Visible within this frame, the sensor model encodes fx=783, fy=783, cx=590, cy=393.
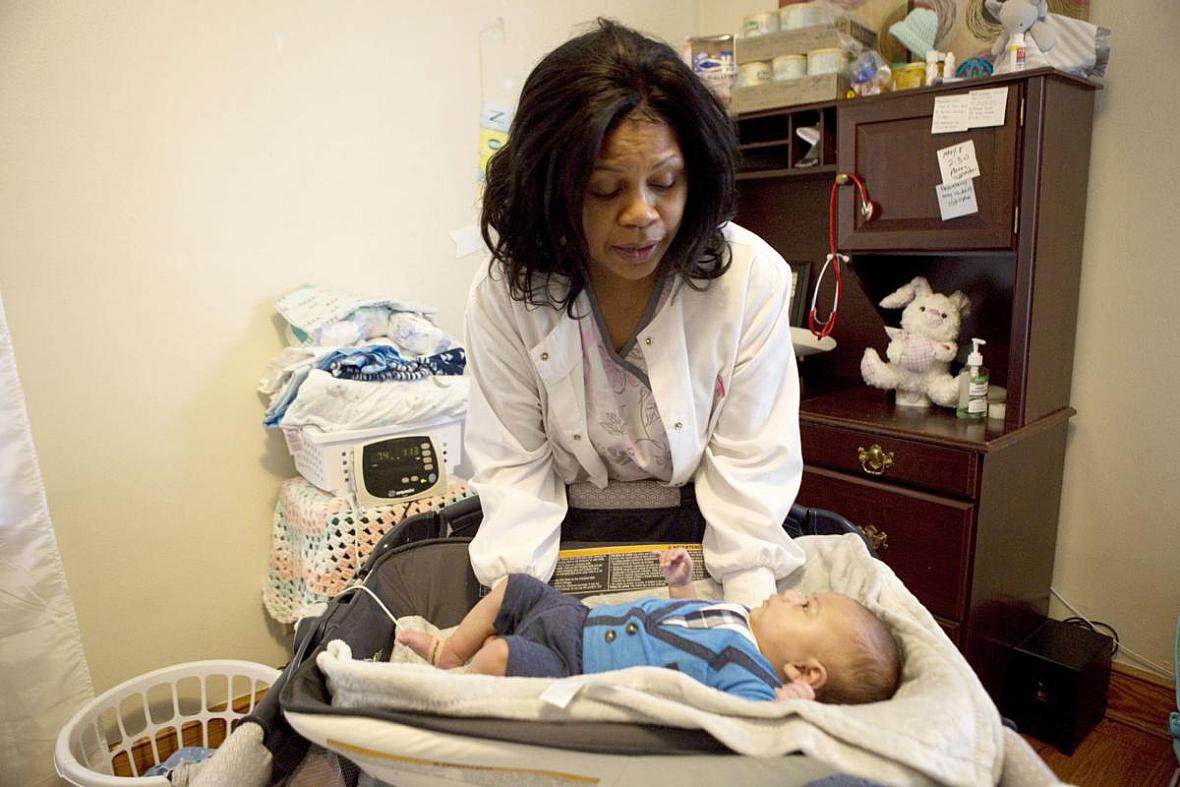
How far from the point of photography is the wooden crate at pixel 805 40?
6.36 ft

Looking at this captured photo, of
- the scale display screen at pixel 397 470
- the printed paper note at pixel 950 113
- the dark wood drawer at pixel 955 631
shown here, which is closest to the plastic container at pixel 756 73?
the printed paper note at pixel 950 113

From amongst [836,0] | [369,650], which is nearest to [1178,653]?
[369,650]

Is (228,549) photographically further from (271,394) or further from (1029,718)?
(1029,718)

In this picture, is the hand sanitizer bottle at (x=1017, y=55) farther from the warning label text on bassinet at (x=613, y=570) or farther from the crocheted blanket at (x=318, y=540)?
the crocheted blanket at (x=318, y=540)

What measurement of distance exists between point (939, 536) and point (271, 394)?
1.54 metres

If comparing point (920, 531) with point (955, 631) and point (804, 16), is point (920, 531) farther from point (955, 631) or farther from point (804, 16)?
point (804, 16)

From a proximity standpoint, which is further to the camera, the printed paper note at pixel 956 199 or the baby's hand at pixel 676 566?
the printed paper note at pixel 956 199

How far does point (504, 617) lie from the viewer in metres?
1.01

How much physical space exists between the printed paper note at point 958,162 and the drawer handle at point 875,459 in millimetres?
610

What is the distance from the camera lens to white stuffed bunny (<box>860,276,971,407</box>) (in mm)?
1854

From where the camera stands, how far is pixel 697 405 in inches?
44.4

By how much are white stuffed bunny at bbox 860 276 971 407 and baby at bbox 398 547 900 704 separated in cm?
106

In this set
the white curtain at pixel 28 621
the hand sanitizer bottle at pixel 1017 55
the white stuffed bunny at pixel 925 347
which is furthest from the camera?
the white stuffed bunny at pixel 925 347

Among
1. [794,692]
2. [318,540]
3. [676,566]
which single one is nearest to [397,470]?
[318,540]
